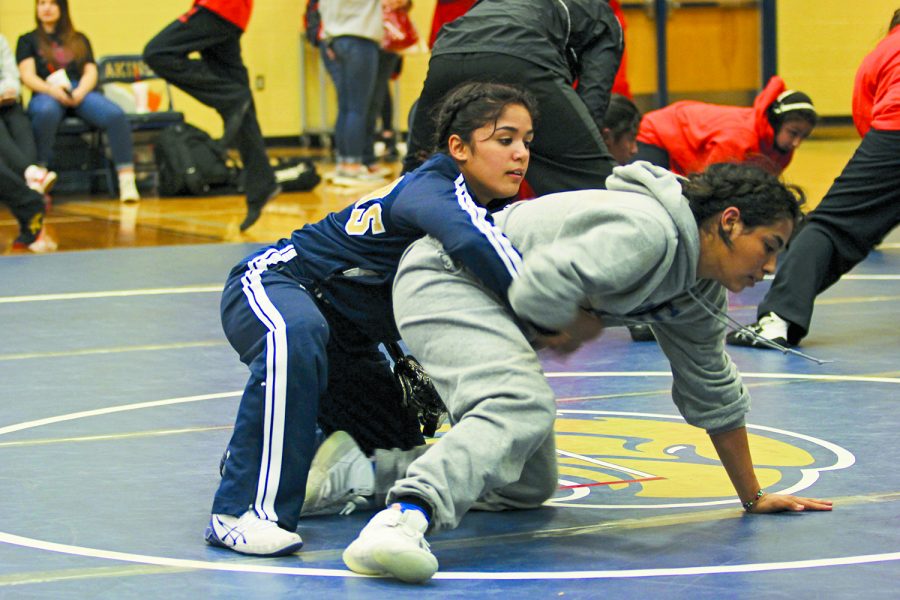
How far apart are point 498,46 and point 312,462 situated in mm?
2132

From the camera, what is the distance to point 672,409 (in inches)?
159

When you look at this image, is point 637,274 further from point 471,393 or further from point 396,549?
point 396,549

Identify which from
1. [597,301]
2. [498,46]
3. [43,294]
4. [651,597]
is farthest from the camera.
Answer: [43,294]

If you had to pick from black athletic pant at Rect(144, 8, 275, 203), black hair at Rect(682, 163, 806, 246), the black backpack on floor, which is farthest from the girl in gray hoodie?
the black backpack on floor

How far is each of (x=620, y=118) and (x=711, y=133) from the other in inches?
33.5

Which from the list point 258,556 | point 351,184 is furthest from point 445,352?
point 351,184

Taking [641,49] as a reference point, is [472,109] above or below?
above

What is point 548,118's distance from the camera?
4.94 m

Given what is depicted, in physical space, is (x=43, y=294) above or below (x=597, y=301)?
below

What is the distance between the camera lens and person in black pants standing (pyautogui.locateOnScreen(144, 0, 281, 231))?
7.55 m

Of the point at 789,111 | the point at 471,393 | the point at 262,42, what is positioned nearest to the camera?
the point at 471,393

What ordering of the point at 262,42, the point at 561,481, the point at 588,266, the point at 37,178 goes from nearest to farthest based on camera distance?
the point at 588,266 → the point at 561,481 → the point at 37,178 → the point at 262,42

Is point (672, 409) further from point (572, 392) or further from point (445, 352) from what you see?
point (445, 352)

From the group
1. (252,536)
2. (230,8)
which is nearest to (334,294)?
(252,536)
